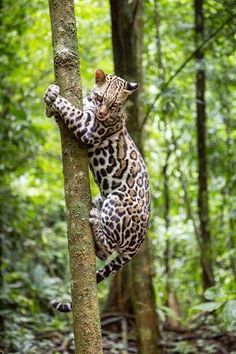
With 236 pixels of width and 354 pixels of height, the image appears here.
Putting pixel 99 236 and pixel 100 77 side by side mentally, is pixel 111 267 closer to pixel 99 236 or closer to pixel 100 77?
pixel 99 236

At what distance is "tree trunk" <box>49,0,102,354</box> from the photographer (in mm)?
3709

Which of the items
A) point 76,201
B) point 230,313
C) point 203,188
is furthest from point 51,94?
point 203,188

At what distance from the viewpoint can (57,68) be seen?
12.6ft

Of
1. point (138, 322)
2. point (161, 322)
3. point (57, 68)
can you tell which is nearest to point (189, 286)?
point (161, 322)

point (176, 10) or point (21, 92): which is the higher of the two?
point (176, 10)

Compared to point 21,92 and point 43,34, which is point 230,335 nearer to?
point 21,92

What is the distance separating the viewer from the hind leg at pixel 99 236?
388cm

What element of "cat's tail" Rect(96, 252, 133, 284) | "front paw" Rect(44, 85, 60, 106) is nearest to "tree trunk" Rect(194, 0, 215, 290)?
"cat's tail" Rect(96, 252, 133, 284)

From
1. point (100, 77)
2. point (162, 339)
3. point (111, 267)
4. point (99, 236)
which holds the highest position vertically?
point (100, 77)

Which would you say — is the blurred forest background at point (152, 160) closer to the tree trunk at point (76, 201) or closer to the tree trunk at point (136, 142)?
the tree trunk at point (136, 142)

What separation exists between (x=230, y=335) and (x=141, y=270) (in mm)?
1973

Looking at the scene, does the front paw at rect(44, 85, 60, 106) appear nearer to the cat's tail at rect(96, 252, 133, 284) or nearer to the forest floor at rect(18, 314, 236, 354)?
the cat's tail at rect(96, 252, 133, 284)

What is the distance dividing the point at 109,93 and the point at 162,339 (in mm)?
4208

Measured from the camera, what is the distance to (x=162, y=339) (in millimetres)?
7559
